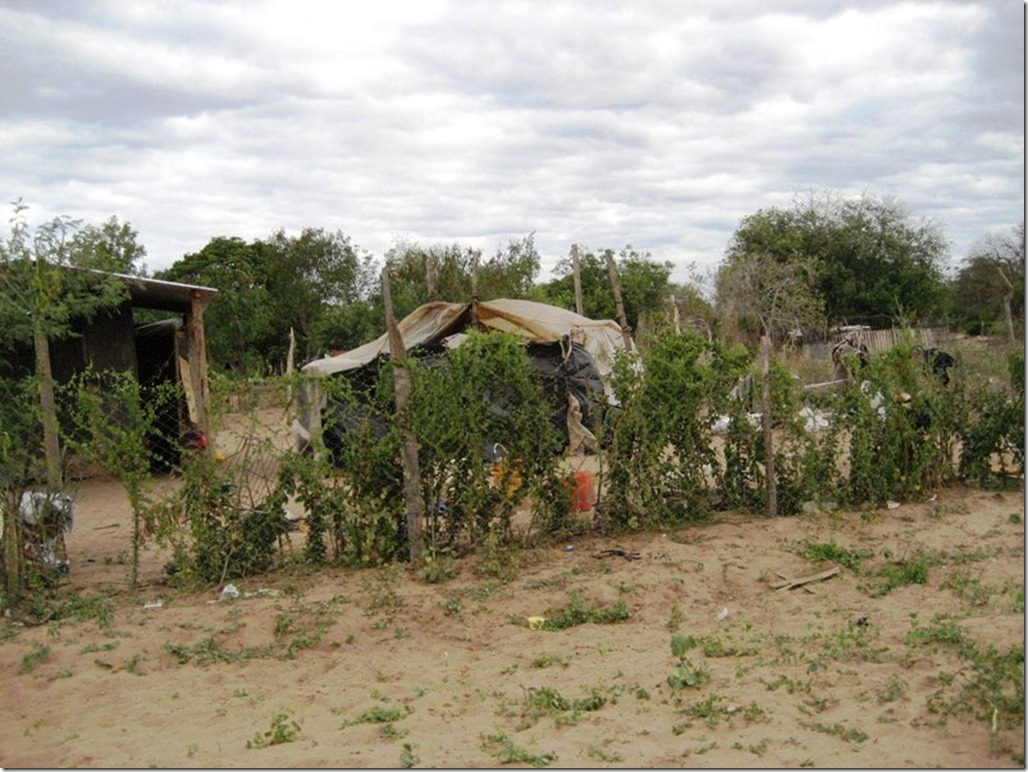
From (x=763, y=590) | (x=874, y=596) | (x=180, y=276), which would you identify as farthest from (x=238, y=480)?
(x=180, y=276)

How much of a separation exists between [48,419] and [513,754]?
495 centimetres

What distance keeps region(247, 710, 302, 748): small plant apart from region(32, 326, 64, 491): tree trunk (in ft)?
11.5

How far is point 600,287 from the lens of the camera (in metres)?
26.5

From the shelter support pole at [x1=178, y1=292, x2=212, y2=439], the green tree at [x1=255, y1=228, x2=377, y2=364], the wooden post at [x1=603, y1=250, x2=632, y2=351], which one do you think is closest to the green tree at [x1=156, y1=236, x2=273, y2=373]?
the green tree at [x1=255, y1=228, x2=377, y2=364]

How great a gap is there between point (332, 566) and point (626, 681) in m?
3.41

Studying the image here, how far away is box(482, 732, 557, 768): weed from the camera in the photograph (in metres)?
4.27

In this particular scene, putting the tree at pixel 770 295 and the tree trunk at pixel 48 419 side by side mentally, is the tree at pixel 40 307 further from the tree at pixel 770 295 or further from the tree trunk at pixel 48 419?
the tree at pixel 770 295

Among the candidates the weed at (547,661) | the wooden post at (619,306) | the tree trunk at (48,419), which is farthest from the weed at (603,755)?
the wooden post at (619,306)

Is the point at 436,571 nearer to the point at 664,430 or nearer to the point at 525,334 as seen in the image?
the point at 664,430

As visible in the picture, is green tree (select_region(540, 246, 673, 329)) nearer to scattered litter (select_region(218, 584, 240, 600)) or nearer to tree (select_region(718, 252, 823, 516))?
tree (select_region(718, 252, 823, 516))

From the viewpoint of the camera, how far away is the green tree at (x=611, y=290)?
82.7 feet

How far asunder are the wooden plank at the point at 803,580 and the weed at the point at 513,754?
133 inches

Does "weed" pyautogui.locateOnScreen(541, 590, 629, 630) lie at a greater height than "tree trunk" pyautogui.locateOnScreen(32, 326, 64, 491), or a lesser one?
lesser

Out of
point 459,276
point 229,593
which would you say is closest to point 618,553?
point 229,593
